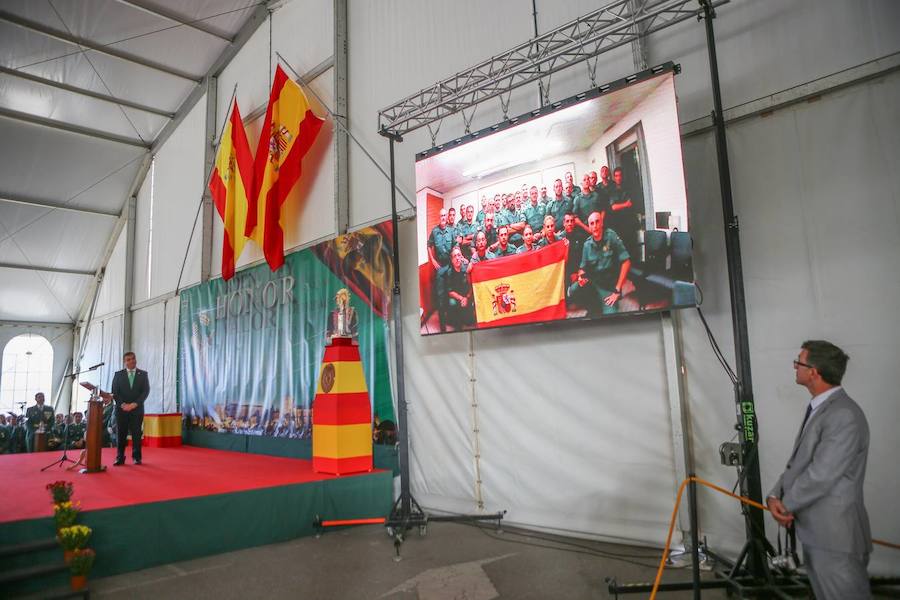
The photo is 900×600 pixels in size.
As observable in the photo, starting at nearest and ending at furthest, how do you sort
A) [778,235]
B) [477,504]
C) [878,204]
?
[878,204] → [778,235] → [477,504]

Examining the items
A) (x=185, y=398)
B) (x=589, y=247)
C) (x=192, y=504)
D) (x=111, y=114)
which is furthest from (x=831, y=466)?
(x=111, y=114)

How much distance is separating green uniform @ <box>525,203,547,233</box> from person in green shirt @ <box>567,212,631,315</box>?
407mm

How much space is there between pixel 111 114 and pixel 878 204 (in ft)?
40.5

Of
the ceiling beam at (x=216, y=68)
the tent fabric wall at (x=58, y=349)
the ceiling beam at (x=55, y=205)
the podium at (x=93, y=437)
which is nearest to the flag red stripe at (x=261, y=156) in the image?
the ceiling beam at (x=216, y=68)

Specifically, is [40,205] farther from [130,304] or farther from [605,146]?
[605,146]

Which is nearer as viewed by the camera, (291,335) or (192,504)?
(192,504)

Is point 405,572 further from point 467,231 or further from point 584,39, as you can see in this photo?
point 584,39

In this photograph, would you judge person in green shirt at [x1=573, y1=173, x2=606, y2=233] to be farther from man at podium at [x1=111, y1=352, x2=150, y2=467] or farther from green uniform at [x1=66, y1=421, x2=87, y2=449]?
green uniform at [x1=66, y1=421, x2=87, y2=449]

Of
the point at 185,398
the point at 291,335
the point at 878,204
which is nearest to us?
the point at 878,204

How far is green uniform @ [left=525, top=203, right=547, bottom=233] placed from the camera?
4.31 metres

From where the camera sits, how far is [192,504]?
409 centimetres

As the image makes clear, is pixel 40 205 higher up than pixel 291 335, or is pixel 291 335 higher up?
pixel 40 205

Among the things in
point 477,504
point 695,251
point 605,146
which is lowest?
point 477,504

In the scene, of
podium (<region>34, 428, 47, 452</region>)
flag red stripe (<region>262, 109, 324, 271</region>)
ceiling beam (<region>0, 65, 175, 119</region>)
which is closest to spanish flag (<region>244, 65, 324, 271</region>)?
flag red stripe (<region>262, 109, 324, 271</region>)
